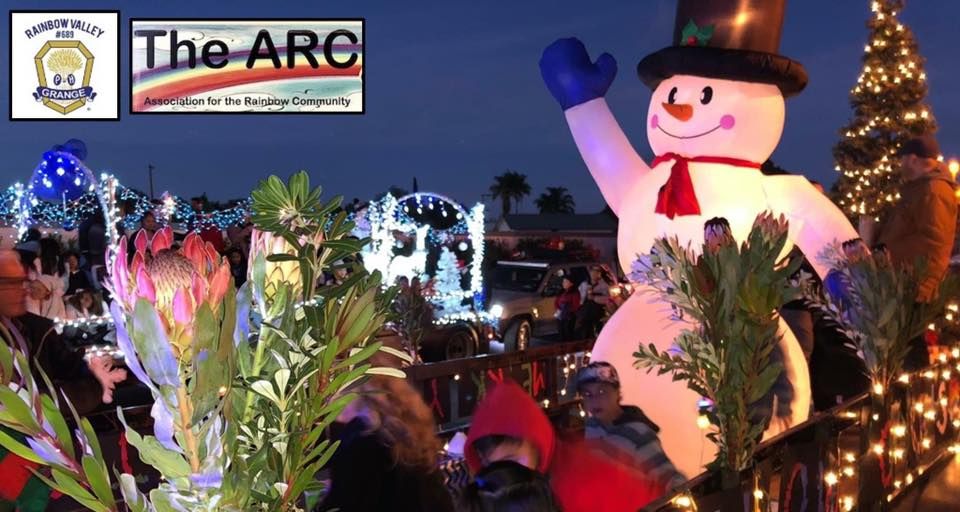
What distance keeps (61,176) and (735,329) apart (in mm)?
12418

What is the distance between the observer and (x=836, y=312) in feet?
20.1

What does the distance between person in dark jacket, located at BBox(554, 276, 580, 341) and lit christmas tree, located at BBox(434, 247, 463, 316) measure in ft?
5.17

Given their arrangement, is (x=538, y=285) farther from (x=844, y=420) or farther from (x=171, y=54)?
(x=844, y=420)

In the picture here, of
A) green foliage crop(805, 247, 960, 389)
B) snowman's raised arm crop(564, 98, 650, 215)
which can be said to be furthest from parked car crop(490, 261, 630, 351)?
green foliage crop(805, 247, 960, 389)

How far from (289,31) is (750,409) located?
5695 millimetres

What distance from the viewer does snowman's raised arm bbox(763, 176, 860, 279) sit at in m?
6.13

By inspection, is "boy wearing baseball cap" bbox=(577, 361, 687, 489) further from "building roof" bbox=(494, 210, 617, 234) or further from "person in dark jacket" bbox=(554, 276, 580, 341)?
"building roof" bbox=(494, 210, 617, 234)

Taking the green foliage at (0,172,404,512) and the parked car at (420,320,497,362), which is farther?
the parked car at (420,320,497,362)

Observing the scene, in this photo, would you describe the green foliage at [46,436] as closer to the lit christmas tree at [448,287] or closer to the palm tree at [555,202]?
the lit christmas tree at [448,287]

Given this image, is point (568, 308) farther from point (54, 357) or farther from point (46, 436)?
point (46, 436)

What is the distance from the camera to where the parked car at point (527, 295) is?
48.1ft

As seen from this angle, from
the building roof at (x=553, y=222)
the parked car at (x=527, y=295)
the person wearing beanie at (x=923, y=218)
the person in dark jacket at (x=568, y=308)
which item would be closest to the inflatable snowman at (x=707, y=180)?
the person wearing beanie at (x=923, y=218)

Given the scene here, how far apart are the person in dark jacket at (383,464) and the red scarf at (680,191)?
10.4 feet

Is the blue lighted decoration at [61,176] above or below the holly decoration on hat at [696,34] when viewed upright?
below
